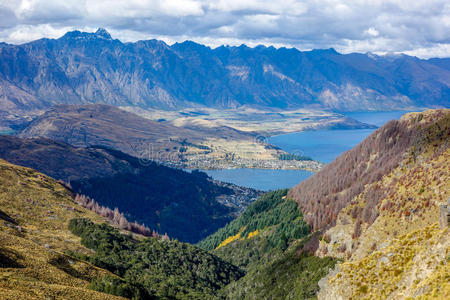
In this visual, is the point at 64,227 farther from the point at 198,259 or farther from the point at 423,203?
the point at 423,203

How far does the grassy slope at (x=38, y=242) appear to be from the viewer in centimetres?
5638

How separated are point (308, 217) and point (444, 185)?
6064 cm

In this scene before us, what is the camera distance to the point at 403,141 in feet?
369

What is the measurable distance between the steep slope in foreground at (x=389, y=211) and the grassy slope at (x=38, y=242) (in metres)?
37.7

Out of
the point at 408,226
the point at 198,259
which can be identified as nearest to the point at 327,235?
the point at 408,226

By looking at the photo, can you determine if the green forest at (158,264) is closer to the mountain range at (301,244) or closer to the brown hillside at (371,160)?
A: the mountain range at (301,244)

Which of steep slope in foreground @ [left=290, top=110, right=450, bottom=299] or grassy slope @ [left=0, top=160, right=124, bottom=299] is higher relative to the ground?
steep slope in foreground @ [left=290, top=110, right=450, bottom=299]

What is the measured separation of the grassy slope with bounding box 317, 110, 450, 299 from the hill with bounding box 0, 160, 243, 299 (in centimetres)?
3518

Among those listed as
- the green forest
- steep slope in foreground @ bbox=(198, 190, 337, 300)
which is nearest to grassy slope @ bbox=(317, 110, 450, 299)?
steep slope in foreground @ bbox=(198, 190, 337, 300)

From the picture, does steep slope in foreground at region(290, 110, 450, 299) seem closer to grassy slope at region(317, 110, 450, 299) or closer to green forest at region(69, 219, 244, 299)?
grassy slope at region(317, 110, 450, 299)

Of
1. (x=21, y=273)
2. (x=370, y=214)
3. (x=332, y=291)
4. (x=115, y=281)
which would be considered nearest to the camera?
(x=332, y=291)

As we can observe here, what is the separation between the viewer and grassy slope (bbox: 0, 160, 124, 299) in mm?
56375

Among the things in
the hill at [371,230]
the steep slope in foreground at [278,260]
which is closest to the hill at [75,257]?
the steep slope in foreground at [278,260]

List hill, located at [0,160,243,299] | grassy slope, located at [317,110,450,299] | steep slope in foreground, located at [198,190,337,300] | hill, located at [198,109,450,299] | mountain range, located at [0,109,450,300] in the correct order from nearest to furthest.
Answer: grassy slope, located at [317,110,450,299] → hill, located at [198,109,450,299] → mountain range, located at [0,109,450,300] → hill, located at [0,160,243,299] → steep slope in foreground, located at [198,190,337,300]
